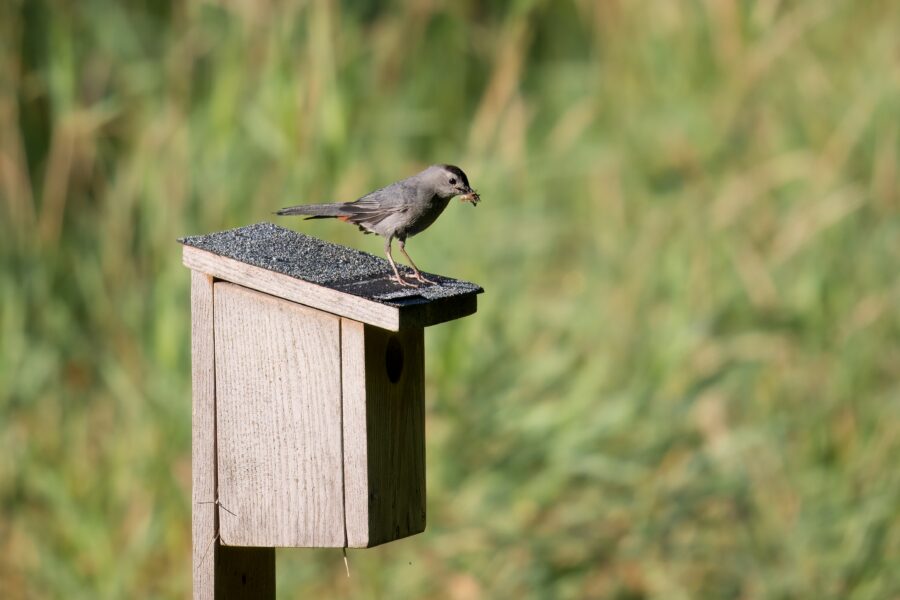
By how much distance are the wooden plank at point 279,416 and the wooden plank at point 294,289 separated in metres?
0.06

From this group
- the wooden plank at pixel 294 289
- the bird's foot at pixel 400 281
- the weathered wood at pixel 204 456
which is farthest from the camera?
the weathered wood at pixel 204 456

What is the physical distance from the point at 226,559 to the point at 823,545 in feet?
7.92

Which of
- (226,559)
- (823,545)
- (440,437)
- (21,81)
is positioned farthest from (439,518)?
(21,81)

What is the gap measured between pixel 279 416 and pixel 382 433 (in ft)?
0.71

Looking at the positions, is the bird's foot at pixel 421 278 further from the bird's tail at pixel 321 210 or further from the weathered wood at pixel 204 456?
the weathered wood at pixel 204 456

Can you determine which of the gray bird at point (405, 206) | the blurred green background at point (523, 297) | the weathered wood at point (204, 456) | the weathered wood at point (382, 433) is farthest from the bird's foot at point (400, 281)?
the blurred green background at point (523, 297)

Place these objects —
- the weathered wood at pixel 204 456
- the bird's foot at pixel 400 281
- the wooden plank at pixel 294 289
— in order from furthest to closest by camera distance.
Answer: the weathered wood at pixel 204 456 < the bird's foot at pixel 400 281 < the wooden plank at pixel 294 289

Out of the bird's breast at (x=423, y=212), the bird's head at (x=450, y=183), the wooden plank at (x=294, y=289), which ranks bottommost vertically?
the wooden plank at (x=294, y=289)

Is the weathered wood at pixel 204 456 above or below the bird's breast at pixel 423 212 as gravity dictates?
below

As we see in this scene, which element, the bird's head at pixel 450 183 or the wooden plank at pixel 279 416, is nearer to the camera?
the bird's head at pixel 450 183

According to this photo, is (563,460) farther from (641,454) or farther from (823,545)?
(823,545)

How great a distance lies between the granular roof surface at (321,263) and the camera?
8.87ft

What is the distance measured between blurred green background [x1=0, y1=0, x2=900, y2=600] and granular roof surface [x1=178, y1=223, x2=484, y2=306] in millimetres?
1602

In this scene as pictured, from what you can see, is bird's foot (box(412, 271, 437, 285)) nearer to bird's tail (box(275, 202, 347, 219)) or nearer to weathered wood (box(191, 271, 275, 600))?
bird's tail (box(275, 202, 347, 219))
